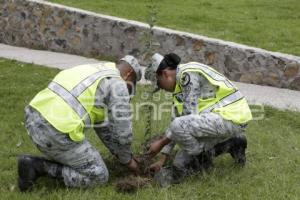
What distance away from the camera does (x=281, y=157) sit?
5684mm

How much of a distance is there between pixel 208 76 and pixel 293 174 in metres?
1.12

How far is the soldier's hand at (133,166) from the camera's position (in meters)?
5.04

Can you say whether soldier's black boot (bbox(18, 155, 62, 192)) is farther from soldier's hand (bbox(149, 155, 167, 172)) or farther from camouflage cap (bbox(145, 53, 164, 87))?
camouflage cap (bbox(145, 53, 164, 87))

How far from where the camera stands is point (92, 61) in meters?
10.5

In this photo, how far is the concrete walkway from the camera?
8.00 meters

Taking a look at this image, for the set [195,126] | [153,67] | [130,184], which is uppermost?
[153,67]

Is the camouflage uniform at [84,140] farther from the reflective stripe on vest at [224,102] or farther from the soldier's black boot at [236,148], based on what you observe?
the soldier's black boot at [236,148]

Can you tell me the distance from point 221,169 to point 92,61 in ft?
18.1

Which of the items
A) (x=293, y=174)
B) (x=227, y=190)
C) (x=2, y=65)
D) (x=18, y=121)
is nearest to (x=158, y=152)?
(x=227, y=190)

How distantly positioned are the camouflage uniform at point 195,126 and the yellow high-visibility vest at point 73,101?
0.59 m

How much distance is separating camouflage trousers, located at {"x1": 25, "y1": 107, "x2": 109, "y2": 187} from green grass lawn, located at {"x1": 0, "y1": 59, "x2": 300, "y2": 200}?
9 cm

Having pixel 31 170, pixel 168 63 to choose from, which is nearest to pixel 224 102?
pixel 168 63

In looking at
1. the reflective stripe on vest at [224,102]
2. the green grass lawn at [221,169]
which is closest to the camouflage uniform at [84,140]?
the green grass lawn at [221,169]

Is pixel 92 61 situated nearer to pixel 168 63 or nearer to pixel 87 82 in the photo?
pixel 168 63
